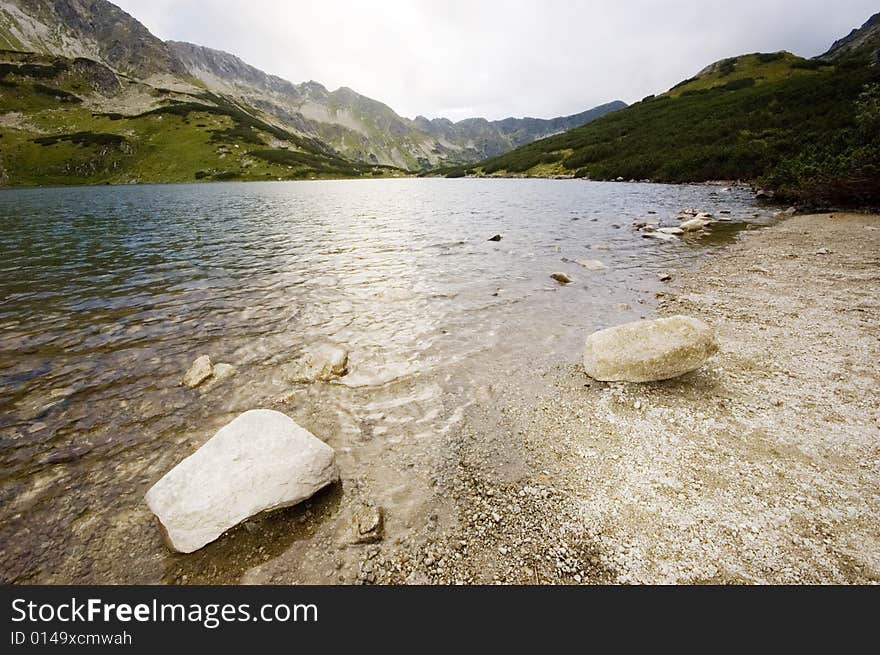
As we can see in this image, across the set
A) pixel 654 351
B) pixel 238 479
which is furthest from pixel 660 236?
pixel 238 479

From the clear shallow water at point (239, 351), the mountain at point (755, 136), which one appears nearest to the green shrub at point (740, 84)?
the mountain at point (755, 136)

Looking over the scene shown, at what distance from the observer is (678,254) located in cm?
1994

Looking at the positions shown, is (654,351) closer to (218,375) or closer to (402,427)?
(402,427)

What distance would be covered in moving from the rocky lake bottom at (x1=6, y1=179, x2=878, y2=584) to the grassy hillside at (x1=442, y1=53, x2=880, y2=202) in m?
19.7

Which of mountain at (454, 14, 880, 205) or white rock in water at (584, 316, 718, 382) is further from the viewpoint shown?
mountain at (454, 14, 880, 205)

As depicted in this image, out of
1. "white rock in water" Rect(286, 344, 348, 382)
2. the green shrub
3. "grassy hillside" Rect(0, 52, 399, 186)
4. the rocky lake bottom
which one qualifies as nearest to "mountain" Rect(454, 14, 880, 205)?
the green shrub

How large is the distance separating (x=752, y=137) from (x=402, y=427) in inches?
3587

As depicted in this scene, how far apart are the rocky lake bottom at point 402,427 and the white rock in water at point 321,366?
211 mm

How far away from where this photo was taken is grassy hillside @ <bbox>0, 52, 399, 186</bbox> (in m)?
144

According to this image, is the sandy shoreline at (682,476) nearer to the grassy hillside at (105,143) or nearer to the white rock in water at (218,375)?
the white rock in water at (218,375)

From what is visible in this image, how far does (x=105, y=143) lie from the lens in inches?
6132

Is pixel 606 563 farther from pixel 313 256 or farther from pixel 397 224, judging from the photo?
pixel 397 224

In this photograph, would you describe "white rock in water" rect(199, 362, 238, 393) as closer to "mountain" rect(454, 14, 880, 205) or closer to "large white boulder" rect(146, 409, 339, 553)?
"large white boulder" rect(146, 409, 339, 553)

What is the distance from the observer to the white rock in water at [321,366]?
8.60m
